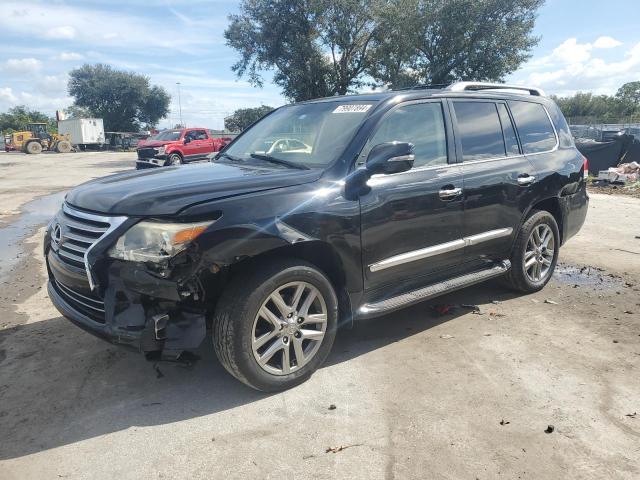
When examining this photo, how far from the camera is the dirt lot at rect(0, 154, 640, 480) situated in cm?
258

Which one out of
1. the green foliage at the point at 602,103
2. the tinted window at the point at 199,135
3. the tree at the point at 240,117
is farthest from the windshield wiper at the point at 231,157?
the green foliage at the point at 602,103

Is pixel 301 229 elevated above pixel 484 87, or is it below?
below

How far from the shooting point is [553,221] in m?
5.05

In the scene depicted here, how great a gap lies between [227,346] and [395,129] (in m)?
2.01

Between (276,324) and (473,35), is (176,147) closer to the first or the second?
(473,35)

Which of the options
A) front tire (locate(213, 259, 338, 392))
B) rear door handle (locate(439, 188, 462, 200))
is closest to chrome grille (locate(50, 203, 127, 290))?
front tire (locate(213, 259, 338, 392))

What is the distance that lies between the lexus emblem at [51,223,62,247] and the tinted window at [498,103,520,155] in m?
3.73

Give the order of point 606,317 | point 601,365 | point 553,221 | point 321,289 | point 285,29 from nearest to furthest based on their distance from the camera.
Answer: point 321,289 < point 601,365 < point 606,317 < point 553,221 < point 285,29

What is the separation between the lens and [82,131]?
4494 centimetres

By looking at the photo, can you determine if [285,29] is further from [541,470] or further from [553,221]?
[541,470]

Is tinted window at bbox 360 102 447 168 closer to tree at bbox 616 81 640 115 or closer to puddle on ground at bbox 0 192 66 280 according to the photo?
puddle on ground at bbox 0 192 66 280

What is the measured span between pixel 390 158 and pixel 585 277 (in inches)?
140

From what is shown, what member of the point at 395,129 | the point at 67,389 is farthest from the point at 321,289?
the point at 67,389

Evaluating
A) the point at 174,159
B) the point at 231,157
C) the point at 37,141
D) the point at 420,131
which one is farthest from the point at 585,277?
the point at 37,141
